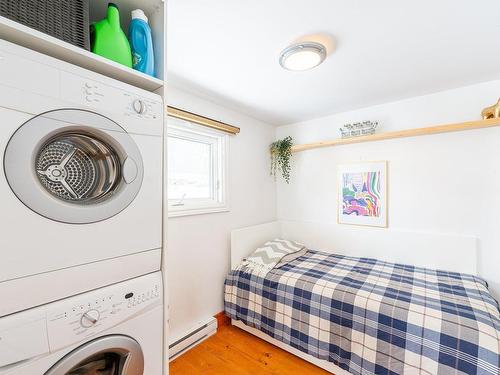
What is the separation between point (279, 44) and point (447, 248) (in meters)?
2.20

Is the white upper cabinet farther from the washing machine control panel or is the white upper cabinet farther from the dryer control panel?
the washing machine control panel

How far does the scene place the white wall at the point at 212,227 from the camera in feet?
6.16

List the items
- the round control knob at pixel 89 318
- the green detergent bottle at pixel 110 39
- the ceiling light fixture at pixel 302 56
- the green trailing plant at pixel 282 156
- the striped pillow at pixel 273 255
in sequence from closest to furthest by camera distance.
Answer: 1. the round control knob at pixel 89 318
2. the green detergent bottle at pixel 110 39
3. the ceiling light fixture at pixel 302 56
4. the striped pillow at pixel 273 255
5. the green trailing plant at pixel 282 156

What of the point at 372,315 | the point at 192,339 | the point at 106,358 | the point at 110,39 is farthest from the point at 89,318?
the point at 372,315

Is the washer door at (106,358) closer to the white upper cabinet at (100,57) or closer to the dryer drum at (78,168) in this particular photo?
the dryer drum at (78,168)

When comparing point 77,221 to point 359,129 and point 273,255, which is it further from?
point 359,129

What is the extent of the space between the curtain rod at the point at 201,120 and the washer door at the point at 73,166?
102 cm

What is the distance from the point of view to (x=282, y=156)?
2.87 meters

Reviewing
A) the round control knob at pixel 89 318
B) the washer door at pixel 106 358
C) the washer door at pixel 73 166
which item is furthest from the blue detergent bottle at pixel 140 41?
the washer door at pixel 106 358

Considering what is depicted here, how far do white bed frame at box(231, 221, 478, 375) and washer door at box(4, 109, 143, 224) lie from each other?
1.55 metres

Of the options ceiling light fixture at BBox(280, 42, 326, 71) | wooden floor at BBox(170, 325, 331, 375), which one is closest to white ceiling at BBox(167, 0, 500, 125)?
ceiling light fixture at BBox(280, 42, 326, 71)

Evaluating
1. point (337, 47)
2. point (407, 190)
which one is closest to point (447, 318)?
point (407, 190)

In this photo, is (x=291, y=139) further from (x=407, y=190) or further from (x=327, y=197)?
(x=407, y=190)

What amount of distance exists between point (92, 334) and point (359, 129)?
254 cm
